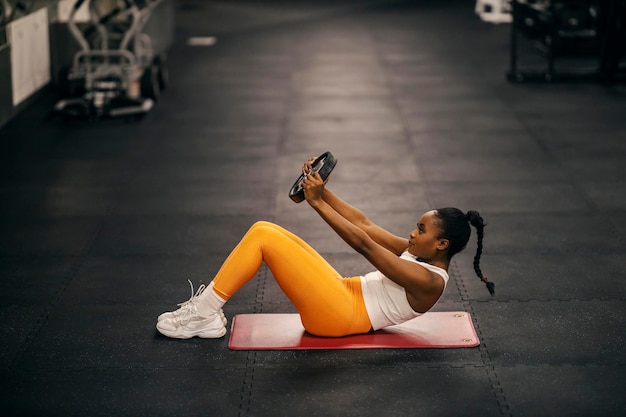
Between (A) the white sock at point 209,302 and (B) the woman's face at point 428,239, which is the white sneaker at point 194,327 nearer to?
(A) the white sock at point 209,302

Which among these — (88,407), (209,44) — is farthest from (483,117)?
(88,407)

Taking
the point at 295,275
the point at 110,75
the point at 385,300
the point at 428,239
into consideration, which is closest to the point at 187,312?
the point at 295,275

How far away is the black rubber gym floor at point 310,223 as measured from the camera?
144 inches

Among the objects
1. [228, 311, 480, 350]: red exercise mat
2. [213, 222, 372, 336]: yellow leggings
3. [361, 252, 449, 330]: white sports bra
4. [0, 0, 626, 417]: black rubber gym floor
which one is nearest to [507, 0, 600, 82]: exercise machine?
[0, 0, 626, 417]: black rubber gym floor

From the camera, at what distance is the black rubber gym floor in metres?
3.66

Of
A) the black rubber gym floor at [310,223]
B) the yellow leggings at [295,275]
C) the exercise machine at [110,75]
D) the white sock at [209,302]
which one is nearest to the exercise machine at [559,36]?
the black rubber gym floor at [310,223]

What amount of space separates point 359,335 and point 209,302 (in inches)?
26.7

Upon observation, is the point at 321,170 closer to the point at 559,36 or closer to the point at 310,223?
the point at 310,223

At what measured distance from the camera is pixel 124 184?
643cm

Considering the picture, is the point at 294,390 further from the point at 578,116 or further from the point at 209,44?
the point at 209,44

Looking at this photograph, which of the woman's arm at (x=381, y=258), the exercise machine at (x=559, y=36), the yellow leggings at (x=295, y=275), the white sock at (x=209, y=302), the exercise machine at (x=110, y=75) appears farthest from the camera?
the exercise machine at (x=559, y=36)

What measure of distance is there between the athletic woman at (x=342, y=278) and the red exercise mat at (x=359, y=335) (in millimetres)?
54

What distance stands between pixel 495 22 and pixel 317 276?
1017 cm

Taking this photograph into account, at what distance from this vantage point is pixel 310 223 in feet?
18.6
